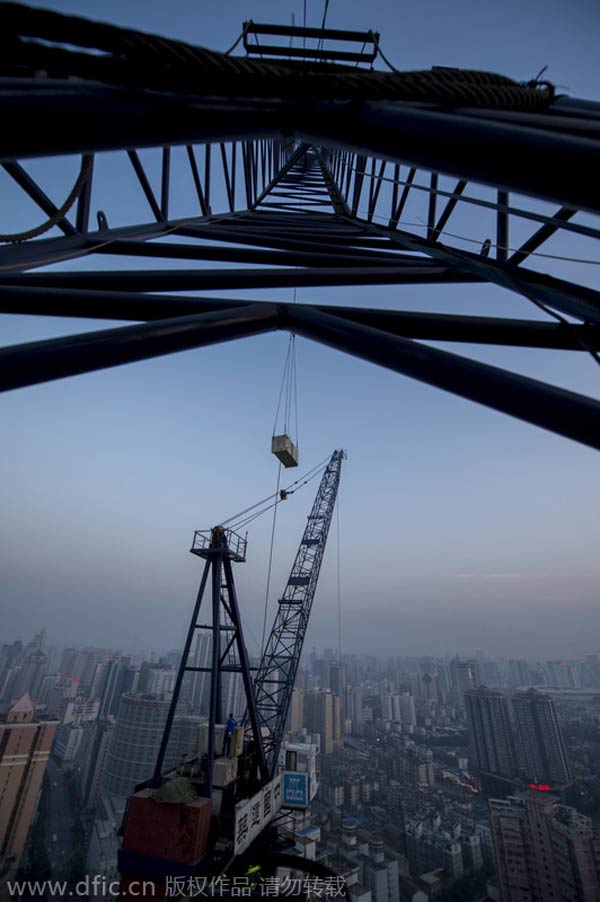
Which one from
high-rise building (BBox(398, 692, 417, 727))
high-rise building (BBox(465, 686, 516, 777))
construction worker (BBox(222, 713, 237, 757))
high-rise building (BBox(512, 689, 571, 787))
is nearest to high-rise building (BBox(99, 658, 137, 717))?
high-rise building (BBox(398, 692, 417, 727))

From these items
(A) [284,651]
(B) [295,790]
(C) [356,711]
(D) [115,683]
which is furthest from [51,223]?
(C) [356,711]

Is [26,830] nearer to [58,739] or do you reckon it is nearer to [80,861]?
[80,861]

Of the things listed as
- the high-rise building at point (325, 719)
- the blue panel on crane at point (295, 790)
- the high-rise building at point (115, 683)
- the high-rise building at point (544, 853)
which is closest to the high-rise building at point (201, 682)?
the high-rise building at point (115, 683)

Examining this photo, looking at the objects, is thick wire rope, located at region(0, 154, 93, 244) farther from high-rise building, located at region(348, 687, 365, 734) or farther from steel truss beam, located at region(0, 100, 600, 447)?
high-rise building, located at region(348, 687, 365, 734)

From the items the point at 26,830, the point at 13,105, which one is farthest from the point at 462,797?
the point at 13,105

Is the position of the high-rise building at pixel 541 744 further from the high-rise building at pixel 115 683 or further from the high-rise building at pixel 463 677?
the high-rise building at pixel 115 683

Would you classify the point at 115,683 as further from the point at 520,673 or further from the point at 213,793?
the point at 520,673
